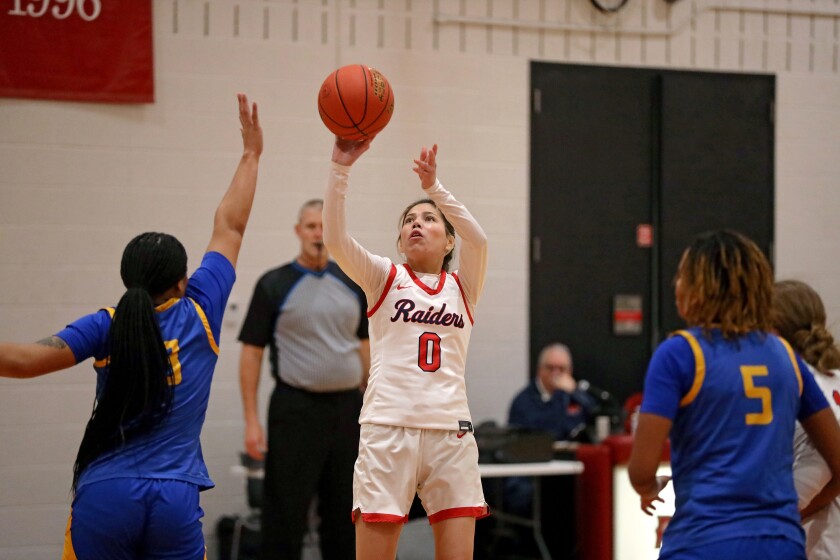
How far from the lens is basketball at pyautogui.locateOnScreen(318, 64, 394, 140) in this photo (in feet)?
12.4

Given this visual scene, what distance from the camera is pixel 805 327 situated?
301cm

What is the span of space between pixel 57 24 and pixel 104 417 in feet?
14.8

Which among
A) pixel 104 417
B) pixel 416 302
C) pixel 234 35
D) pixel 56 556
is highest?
pixel 234 35

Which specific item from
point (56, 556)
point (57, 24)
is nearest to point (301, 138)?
point (57, 24)

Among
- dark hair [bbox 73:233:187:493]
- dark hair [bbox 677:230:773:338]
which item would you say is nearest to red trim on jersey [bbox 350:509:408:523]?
dark hair [bbox 73:233:187:493]

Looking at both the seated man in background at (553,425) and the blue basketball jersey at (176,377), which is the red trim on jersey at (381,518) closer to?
the blue basketball jersey at (176,377)

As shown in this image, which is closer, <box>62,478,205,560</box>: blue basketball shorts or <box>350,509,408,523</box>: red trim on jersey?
<box>62,478,205,560</box>: blue basketball shorts

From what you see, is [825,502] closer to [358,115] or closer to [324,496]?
[358,115]

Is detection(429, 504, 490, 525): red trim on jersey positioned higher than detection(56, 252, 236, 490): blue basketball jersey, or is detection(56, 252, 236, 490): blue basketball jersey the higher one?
detection(56, 252, 236, 490): blue basketball jersey

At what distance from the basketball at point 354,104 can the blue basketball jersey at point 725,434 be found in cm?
180

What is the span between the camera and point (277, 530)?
499cm

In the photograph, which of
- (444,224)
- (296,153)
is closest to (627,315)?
(296,153)

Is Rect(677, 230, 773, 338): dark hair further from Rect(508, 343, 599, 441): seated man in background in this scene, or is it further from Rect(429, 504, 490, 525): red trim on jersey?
Rect(508, 343, 599, 441): seated man in background

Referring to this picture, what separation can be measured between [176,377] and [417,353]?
39.6 inches
